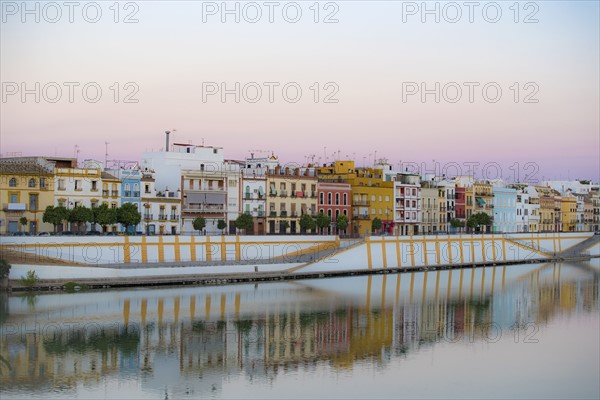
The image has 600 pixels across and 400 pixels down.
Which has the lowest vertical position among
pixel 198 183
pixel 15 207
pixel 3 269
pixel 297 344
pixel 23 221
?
pixel 297 344

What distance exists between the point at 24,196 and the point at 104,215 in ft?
11.4

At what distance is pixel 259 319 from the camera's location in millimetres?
29391

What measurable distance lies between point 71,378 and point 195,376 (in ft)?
9.51

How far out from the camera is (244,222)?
4569 cm

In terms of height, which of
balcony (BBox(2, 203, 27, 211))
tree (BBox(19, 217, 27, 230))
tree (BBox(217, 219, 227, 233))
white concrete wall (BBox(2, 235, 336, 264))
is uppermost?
balcony (BBox(2, 203, 27, 211))

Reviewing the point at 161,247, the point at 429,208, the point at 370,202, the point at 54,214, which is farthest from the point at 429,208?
the point at 54,214

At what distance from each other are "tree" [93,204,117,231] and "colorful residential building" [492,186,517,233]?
34.9 metres

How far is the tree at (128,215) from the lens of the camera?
40344mm

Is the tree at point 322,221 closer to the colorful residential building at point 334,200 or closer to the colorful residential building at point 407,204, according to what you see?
the colorful residential building at point 334,200

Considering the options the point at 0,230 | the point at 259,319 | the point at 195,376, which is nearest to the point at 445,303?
the point at 259,319

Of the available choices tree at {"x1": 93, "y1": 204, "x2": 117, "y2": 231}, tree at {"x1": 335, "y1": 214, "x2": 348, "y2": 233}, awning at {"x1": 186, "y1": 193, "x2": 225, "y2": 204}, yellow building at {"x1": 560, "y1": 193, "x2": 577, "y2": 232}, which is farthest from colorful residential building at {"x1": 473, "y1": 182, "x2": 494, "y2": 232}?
tree at {"x1": 93, "y1": 204, "x2": 117, "y2": 231}

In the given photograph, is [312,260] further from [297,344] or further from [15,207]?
[297,344]

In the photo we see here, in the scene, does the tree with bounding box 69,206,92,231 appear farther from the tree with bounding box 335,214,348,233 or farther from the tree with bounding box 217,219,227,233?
the tree with bounding box 335,214,348,233

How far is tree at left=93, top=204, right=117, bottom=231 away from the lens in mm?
39812
